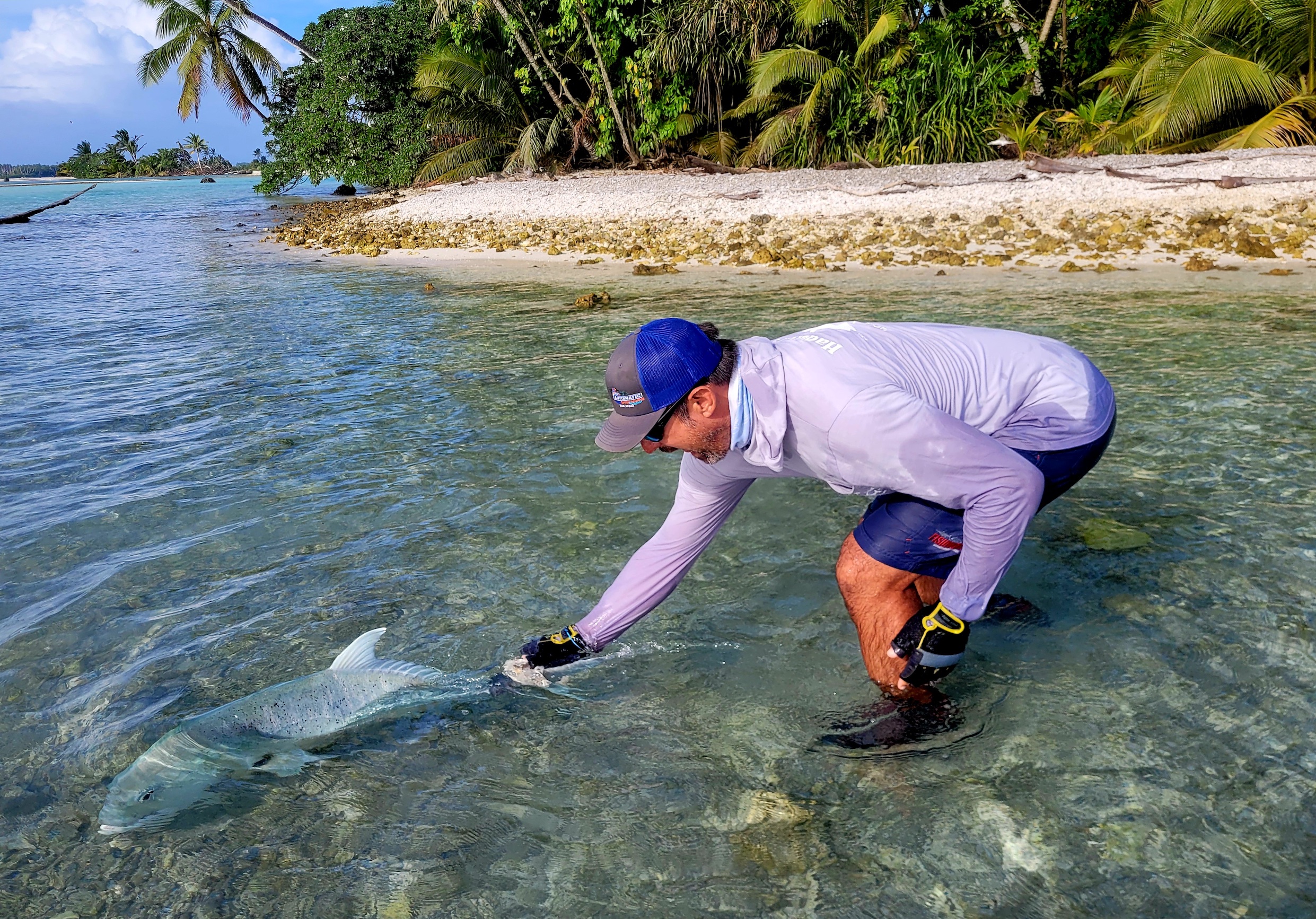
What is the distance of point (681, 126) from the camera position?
71.8ft

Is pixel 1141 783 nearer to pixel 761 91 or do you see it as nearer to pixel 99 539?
pixel 99 539

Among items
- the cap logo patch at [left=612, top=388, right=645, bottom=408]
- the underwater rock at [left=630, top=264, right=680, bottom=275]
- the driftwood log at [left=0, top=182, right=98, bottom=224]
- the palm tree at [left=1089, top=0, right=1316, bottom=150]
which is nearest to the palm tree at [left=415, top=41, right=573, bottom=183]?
the driftwood log at [left=0, top=182, right=98, bottom=224]

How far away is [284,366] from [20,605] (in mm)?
4960

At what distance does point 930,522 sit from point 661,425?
2.89 ft

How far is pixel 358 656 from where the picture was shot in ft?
10.6

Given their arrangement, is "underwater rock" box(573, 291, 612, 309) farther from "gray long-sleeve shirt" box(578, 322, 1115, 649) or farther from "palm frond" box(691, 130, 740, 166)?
"palm frond" box(691, 130, 740, 166)

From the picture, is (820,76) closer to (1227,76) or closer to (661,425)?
(1227,76)

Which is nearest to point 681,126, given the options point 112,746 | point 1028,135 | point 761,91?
point 761,91

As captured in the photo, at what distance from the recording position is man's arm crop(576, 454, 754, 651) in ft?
10.2

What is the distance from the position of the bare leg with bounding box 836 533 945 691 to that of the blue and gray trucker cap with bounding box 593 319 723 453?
0.94 metres

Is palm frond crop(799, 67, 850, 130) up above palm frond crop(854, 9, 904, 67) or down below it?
below

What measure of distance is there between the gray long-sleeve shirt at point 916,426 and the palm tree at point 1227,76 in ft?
47.8

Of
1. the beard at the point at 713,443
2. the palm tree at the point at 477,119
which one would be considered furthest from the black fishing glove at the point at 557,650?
the palm tree at the point at 477,119

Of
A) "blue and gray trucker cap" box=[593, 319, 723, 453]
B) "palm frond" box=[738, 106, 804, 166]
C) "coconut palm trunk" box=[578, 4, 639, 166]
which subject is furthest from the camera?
"coconut palm trunk" box=[578, 4, 639, 166]
